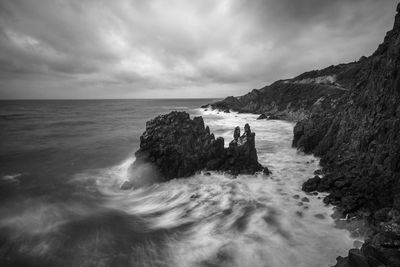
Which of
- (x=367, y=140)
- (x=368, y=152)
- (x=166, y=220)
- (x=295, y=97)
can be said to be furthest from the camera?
(x=295, y=97)

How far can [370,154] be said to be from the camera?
15883mm

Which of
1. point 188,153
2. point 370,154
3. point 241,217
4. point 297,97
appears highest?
point 297,97

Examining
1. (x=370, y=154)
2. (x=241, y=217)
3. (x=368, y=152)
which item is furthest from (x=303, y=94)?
(x=241, y=217)

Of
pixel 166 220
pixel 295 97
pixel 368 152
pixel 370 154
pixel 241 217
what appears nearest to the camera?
pixel 241 217

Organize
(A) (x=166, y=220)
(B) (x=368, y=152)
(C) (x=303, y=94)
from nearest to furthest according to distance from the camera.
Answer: (A) (x=166, y=220) < (B) (x=368, y=152) < (C) (x=303, y=94)

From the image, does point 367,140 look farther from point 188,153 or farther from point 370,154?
point 188,153

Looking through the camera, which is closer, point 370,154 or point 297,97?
point 370,154

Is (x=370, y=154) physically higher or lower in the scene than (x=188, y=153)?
higher

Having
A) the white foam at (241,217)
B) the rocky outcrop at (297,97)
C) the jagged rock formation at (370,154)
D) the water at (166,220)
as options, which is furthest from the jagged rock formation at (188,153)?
the rocky outcrop at (297,97)

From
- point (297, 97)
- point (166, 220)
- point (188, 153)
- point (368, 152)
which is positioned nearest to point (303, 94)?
point (297, 97)

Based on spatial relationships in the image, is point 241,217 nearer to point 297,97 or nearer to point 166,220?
point 166,220

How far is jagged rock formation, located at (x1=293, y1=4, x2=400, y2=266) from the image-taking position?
26.2ft

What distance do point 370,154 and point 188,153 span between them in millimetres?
14665

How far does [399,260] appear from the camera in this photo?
22.1 ft
